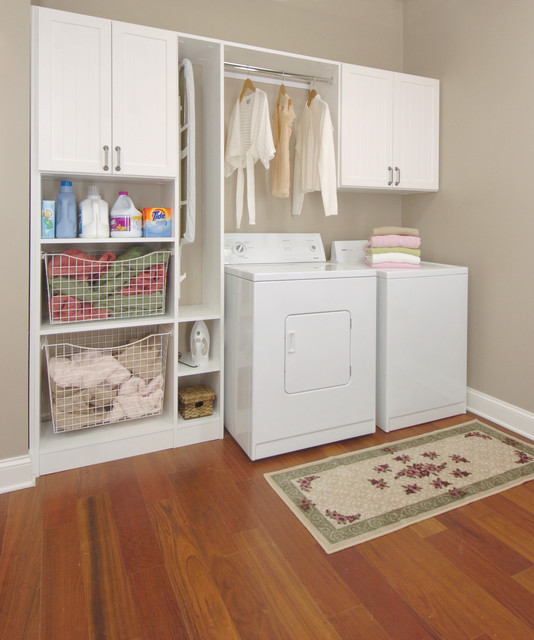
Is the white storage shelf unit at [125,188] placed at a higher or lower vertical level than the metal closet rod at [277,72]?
lower

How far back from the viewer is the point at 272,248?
9.65 ft

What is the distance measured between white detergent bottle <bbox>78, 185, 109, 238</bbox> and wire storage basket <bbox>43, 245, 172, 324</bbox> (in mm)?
119

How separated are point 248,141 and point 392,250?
1.02 m

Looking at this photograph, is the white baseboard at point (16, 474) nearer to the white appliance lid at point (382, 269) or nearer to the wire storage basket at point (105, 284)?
the wire storage basket at point (105, 284)

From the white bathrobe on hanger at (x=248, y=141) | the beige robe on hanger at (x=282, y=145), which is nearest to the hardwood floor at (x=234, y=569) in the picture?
the white bathrobe on hanger at (x=248, y=141)

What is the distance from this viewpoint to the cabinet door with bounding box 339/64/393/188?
272 centimetres

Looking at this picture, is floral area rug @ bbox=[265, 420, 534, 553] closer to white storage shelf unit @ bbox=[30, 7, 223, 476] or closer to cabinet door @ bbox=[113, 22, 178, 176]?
white storage shelf unit @ bbox=[30, 7, 223, 476]

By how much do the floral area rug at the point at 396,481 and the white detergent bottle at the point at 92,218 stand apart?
1.39 meters

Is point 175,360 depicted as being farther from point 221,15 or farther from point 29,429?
point 221,15

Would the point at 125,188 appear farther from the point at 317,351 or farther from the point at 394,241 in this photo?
the point at 394,241

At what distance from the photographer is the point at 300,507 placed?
194 cm

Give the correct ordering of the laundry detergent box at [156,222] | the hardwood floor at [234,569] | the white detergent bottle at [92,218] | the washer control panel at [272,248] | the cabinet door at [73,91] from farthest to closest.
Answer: the washer control panel at [272,248] → the laundry detergent box at [156,222] → the white detergent bottle at [92,218] → the cabinet door at [73,91] → the hardwood floor at [234,569]

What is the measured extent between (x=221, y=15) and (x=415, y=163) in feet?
4.73

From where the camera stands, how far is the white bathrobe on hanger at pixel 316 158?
8.79ft
